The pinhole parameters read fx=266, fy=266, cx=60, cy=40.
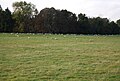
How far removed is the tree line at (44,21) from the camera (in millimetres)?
75625

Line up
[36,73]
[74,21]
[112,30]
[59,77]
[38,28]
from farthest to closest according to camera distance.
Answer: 1. [112,30]
2. [74,21]
3. [38,28]
4. [36,73]
5. [59,77]

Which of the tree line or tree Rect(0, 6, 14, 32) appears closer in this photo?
tree Rect(0, 6, 14, 32)

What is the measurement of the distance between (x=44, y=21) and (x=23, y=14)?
22.6 feet

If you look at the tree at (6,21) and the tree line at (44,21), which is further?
the tree line at (44,21)

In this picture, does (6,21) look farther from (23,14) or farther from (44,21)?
(44,21)

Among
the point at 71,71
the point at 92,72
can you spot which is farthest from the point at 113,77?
the point at 71,71

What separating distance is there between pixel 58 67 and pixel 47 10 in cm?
7424

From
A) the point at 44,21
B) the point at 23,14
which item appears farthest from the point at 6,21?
the point at 44,21

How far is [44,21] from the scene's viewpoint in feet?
270

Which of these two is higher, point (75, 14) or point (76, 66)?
point (75, 14)

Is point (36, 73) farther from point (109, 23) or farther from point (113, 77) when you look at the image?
point (109, 23)

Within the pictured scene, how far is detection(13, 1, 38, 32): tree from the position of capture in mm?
76375

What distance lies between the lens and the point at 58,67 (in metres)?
11.6

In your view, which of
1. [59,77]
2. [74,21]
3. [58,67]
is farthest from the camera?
[74,21]
